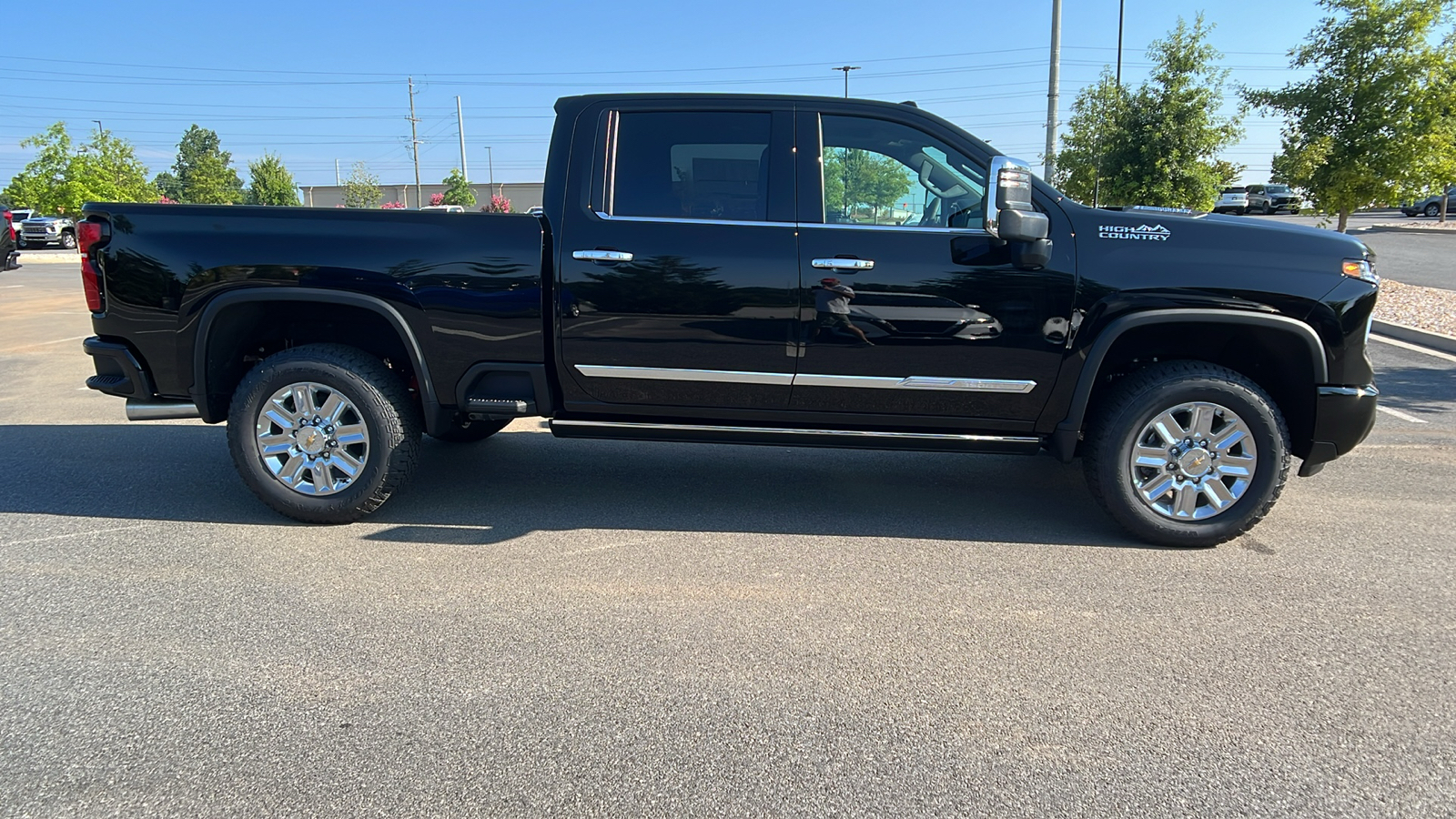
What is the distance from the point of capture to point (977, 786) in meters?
2.57

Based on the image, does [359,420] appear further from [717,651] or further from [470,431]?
[717,651]

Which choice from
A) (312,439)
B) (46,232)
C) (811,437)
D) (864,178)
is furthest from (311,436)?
(46,232)

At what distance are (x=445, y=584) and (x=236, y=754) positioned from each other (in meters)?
1.28

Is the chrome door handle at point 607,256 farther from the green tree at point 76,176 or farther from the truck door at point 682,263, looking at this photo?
the green tree at point 76,176

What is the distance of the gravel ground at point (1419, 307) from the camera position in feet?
36.0

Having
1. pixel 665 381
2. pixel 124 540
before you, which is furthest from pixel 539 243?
pixel 124 540

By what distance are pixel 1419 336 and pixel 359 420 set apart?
11136 millimetres

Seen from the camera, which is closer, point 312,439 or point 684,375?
point 684,375

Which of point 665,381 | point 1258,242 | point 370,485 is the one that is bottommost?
point 370,485

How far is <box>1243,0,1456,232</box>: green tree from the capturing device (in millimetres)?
11133

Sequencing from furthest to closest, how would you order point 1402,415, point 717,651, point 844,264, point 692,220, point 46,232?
point 46,232 < point 1402,415 < point 692,220 < point 844,264 < point 717,651

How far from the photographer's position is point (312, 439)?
4578 millimetres

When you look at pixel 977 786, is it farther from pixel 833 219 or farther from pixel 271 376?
pixel 271 376

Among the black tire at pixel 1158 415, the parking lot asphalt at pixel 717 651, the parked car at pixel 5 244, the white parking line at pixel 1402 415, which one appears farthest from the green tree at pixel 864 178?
the parked car at pixel 5 244
